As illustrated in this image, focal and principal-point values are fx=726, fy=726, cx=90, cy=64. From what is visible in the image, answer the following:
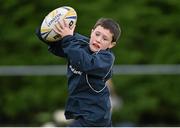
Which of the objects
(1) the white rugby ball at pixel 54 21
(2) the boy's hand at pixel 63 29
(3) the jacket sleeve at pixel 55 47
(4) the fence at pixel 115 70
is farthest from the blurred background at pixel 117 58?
(2) the boy's hand at pixel 63 29

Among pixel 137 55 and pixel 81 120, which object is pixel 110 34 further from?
pixel 137 55

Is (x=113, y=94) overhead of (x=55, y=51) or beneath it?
overhead

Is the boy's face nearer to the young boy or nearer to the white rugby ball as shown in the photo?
the young boy

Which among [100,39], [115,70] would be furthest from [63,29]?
[115,70]

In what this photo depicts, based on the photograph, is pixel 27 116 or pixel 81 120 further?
pixel 27 116

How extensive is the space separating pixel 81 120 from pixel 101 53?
1.78ft

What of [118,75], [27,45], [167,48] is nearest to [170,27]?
[167,48]

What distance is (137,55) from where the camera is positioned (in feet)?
34.5

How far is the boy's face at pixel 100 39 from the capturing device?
A: 17.4 feet

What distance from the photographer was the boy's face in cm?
531

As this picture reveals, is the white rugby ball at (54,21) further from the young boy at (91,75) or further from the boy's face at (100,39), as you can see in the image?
the boy's face at (100,39)

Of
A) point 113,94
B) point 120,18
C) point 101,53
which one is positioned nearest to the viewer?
point 101,53

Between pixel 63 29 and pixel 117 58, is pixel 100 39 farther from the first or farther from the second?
pixel 117 58

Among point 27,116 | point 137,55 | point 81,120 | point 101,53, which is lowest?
point 81,120
